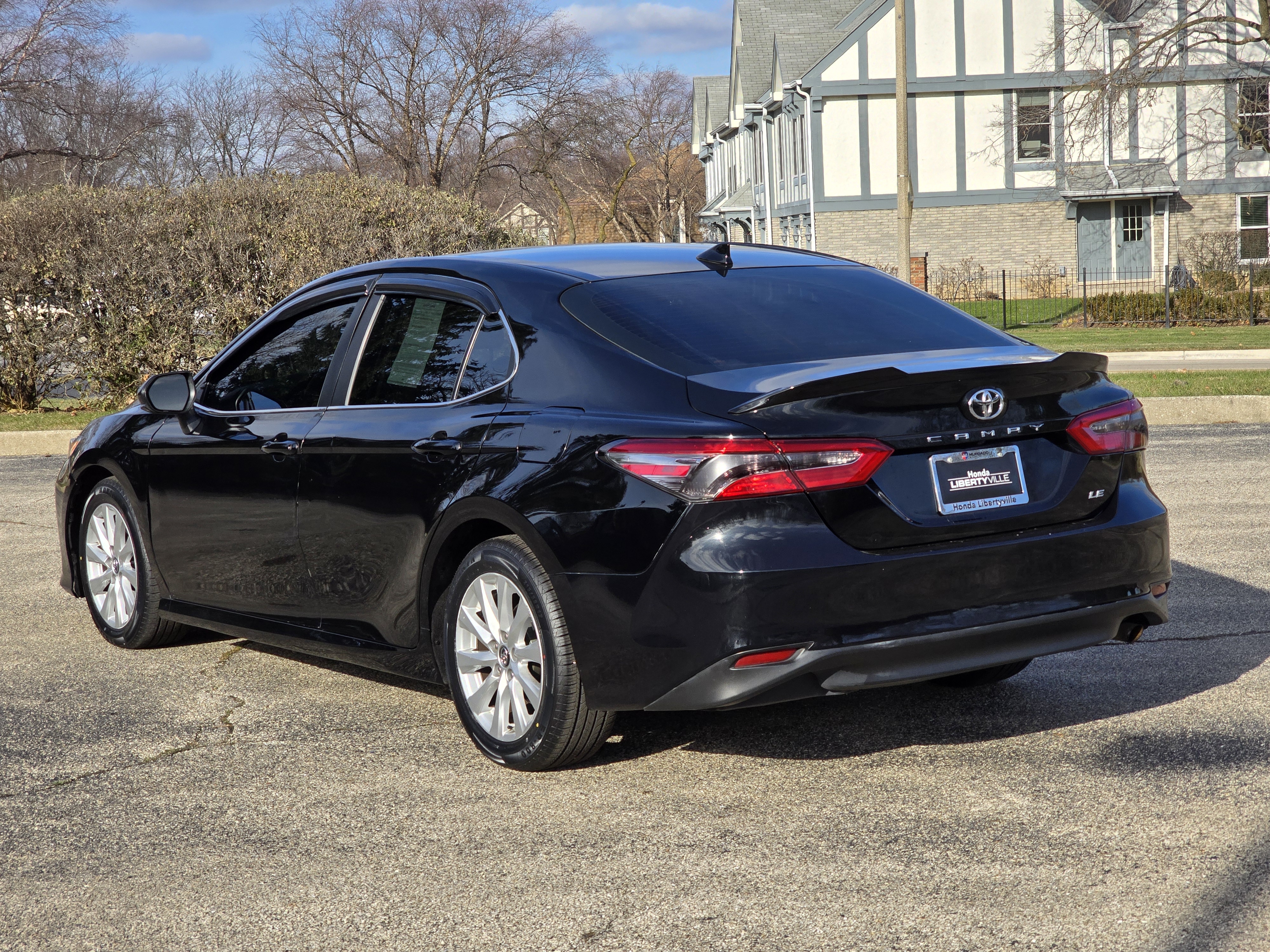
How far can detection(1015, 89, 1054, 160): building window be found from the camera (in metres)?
40.1

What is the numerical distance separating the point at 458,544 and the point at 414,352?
750 millimetres

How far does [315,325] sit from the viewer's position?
535 centimetres

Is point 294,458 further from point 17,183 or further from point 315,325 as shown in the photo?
point 17,183

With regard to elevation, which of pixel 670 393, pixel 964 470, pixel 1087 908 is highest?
pixel 670 393

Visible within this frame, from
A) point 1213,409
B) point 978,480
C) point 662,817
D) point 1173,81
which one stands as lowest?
point 662,817

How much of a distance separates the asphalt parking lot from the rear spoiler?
3.83 ft

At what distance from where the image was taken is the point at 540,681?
13.8ft

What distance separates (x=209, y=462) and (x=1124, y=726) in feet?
11.5

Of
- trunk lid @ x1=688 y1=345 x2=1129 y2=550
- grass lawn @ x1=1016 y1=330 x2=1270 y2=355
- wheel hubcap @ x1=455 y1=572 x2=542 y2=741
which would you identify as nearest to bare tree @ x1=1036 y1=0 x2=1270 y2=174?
grass lawn @ x1=1016 y1=330 x2=1270 y2=355

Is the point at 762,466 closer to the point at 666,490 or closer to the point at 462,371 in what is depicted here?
the point at 666,490

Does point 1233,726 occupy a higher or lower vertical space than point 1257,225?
lower

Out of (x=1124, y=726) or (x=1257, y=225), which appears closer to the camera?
(x=1124, y=726)

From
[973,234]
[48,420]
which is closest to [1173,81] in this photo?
[973,234]

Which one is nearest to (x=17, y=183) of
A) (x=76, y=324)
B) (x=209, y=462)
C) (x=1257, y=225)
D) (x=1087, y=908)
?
(x=76, y=324)
